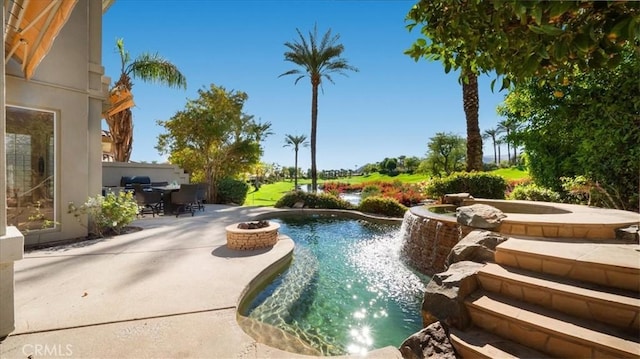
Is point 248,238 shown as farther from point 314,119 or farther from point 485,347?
point 314,119

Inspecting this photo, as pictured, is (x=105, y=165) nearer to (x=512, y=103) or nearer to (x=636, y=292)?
(x=636, y=292)

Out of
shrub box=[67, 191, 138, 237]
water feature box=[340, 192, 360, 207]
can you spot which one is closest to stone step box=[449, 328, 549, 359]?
shrub box=[67, 191, 138, 237]

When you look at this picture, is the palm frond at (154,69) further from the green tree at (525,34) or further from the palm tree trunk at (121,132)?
the green tree at (525,34)

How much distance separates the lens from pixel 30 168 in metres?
6.39

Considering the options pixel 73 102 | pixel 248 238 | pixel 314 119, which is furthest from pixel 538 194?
pixel 73 102

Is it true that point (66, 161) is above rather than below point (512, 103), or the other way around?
below

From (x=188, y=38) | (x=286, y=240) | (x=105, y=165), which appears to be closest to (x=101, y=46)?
(x=188, y=38)

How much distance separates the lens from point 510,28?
2342 millimetres

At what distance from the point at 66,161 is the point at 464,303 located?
348 inches

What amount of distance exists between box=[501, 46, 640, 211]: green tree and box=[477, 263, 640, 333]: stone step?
568 cm

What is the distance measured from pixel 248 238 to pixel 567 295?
546 cm

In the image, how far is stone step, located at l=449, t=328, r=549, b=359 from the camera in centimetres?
238

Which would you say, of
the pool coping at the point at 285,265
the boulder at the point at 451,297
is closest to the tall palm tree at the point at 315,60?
the pool coping at the point at 285,265

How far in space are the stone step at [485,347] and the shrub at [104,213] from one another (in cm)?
820
